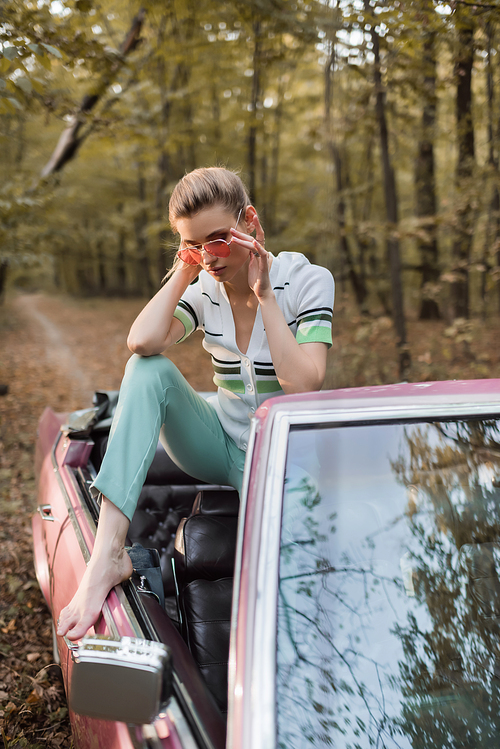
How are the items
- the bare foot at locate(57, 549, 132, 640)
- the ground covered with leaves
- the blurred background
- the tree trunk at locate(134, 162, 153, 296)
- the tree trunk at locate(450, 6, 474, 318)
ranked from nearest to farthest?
1. the bare foot at locate(57, 549, 132, 640)
2. the ground covered with leaves
3. the blurred background
4. the tree trunk at locate(450, 6, 474, 318)
5. the tree trunk at locate(134, 162, 153, 296)

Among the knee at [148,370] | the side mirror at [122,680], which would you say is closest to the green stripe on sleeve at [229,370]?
the knee at [148,370]

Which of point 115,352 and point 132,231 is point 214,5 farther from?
point 132,231

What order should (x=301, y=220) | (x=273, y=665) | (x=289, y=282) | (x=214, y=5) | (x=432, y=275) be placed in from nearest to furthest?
(x=273, y=665) → (x=289, y=282) → (x=214, y=5) → (x=432, y=275) → (x=301, y=220)

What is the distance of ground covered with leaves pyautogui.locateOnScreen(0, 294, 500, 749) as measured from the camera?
2346 millimetres

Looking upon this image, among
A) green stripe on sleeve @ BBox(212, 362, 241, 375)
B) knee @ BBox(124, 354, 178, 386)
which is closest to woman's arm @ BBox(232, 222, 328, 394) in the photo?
green stripe on sleeve @ BBox(212, 362, 241, 375)

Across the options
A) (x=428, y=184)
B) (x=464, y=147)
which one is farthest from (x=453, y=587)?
(x=428, y=184)

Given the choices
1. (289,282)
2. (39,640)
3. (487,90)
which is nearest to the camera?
(289,282)

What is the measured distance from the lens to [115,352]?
445 inches

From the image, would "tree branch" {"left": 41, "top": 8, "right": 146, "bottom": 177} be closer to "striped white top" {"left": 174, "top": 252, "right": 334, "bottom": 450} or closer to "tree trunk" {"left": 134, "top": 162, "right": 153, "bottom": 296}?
"striped white top" {"left": 174, "top": 252, "right": 334, "bottom": 450}

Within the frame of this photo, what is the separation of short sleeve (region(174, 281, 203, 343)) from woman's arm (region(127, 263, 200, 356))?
4cm

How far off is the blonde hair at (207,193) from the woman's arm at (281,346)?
143 mm

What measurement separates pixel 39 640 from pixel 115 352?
8.92m

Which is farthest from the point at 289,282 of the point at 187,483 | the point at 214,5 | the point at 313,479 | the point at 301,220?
the point at 301,220

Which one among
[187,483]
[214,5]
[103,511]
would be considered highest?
[214,5]
